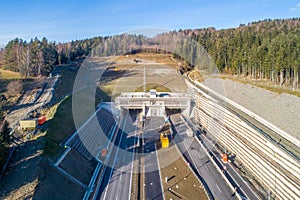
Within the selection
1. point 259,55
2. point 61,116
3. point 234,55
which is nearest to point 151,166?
point 61,116

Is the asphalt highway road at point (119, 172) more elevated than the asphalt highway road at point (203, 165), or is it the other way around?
the asphalt highway road at point (119, 172)

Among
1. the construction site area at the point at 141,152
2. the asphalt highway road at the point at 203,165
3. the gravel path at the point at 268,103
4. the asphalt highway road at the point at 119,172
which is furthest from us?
the gravel path at the point at 268,103

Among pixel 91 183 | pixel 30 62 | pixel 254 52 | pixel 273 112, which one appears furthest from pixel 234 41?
pixel 91 183

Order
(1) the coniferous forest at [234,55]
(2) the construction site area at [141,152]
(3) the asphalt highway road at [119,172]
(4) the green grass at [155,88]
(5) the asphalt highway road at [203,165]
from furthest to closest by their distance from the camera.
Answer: (4) the green grass at [155,88] < (1) the coniferous forest at [234,55] < (5) the asphalt highway road at [203,165] < (3) the asphalt highway road at [119,172] < (2) the construction site area at [141,152]

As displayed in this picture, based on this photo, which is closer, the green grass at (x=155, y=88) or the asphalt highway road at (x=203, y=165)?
the asphalt highway road at (x=203, y=165)

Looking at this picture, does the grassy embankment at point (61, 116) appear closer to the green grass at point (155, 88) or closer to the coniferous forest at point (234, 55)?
the coniferous forest at point (234, 55)

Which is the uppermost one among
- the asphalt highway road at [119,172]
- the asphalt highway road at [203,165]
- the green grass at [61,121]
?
the green grass at [61,121]

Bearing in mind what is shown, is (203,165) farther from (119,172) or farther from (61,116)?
(61,116)

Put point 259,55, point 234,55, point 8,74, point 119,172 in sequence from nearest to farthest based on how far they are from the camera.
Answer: point 119,172 → point 8,74 → point 259,55 → point 234,55

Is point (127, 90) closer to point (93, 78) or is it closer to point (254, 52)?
point (93, 78)

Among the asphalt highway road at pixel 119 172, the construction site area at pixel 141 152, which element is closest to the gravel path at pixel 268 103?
the construction site area at pixel 141 152
